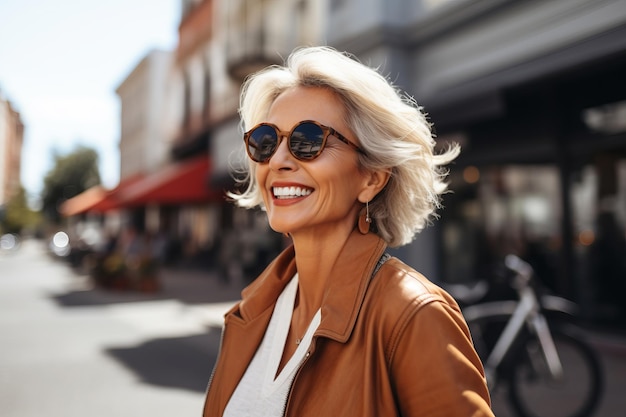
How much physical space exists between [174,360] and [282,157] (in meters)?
5.74

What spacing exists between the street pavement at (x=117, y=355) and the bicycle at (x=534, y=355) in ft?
0.97

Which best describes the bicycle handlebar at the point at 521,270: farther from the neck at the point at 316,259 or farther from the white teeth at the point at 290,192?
the white teeth at the point at 290,192

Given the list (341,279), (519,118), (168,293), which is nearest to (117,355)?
(341,279)

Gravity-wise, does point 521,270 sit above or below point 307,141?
below

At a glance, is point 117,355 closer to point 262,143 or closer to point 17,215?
point 262,143

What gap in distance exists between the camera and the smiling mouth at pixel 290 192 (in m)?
1.59

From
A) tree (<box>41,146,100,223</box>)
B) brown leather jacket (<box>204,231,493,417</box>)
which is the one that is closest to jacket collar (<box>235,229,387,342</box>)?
brown leather jacket (<box>204,231,493,417</box>)

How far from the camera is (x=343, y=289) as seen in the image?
143cm

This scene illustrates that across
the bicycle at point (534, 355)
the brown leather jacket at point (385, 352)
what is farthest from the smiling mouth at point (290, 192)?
the bicycle at point (534, 355)

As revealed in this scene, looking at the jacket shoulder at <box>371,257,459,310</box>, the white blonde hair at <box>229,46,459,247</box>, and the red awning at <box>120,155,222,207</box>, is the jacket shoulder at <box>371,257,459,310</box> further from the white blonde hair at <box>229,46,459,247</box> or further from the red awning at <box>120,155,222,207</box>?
the red awning at <box>120,155,222,207</box>

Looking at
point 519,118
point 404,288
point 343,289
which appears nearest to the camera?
point 404,288

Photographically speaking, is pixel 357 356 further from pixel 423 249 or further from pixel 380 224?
pixel 423 249

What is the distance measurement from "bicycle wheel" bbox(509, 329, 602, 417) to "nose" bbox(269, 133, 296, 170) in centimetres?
340

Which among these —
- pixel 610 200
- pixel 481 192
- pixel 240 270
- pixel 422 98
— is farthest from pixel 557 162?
pixel 240 270
